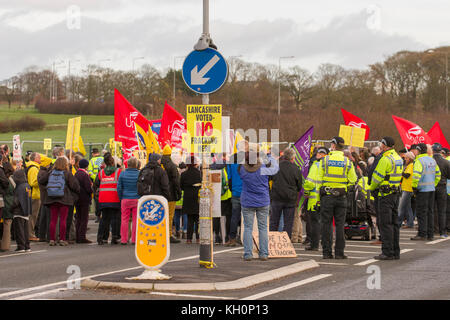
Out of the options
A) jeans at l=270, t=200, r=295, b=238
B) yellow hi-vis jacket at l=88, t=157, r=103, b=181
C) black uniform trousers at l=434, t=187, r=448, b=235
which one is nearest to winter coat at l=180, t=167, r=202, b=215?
jeans at l=270, t=200, r=295, b=238

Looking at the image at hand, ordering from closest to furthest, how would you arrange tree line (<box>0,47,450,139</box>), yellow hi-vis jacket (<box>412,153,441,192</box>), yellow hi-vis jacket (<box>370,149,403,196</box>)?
yellow hi-vis jacket (<box>370,149,403,196</box>), yellow hi-vis jacket (<box>412,153,441,192</box>), tree line (<box>0,47,450,139</box>)

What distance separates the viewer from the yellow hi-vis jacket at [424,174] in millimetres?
17141

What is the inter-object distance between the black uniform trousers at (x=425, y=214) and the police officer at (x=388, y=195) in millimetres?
3725

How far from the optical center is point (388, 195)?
13289 mm

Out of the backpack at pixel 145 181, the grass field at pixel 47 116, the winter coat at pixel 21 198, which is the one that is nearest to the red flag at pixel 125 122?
the backpack at pixel 145 181

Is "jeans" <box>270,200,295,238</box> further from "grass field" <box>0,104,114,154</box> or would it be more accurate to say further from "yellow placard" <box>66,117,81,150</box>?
"grass field" <box>0,104,114,154</box>

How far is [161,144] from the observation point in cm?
2117

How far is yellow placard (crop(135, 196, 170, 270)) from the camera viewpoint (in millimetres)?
10281

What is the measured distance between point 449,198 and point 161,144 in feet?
26.2

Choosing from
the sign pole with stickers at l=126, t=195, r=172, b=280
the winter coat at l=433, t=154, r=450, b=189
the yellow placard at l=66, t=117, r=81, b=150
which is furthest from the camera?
the yellow placard at l=66, t=117, r=81, b=150

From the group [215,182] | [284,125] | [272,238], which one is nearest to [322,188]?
[272,238]

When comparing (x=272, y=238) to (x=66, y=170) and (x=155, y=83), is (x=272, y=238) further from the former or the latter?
(x=155, y=83)

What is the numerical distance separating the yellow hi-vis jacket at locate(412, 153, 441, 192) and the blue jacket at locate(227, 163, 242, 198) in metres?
4.44

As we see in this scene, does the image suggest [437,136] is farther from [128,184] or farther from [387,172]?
[128,184]
